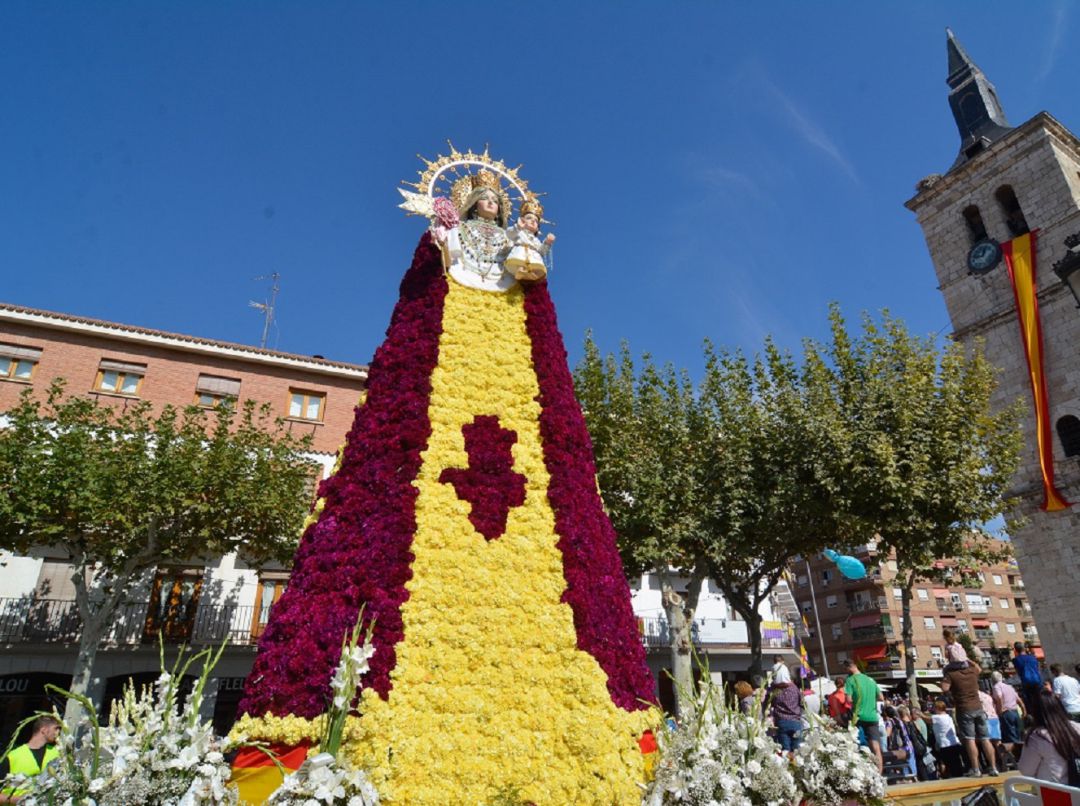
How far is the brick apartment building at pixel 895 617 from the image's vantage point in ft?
142

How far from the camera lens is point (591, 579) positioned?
5.69 metres

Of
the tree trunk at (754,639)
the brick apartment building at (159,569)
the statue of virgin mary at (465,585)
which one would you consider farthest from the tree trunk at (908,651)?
the brick apartment building at (159,569)

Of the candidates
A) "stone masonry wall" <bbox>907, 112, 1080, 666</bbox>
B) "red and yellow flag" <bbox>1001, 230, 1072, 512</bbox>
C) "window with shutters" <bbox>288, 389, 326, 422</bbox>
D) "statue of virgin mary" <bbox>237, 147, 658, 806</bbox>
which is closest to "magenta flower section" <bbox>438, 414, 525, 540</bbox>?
"statue of virgin mary" <bbox>237, 147, 658, 806</bbox>

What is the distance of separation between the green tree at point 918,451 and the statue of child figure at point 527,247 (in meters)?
9.29

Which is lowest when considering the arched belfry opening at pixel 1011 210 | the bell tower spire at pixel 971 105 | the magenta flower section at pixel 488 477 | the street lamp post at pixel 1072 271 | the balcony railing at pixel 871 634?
the magenta flower section at pixel 488 477

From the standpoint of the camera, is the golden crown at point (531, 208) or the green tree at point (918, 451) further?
the green tree at point (918, 451)

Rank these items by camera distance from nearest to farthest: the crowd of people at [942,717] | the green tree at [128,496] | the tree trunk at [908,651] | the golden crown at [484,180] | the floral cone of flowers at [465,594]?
1. the floral cone of flowers at [465,594]
2. the golden crown at [484,180]
3. the crowd of people at [942,717]
4. the tree trunk at [908,651]
5. the green tree at [128,496]

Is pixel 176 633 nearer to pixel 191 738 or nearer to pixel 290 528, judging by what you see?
pixel 290 528

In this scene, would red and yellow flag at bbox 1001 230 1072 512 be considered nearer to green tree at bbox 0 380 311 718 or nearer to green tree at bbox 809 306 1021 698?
green tree at bbox 809 306 1021 698

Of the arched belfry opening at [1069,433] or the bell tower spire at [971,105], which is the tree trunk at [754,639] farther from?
the bell tower spire at [971,105]

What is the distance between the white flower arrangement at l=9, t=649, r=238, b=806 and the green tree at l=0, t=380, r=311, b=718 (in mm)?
12023

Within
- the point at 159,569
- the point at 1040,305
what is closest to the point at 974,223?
the point at 1040,305

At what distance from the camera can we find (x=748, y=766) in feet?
14.1

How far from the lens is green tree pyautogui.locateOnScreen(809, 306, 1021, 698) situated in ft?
44.3
